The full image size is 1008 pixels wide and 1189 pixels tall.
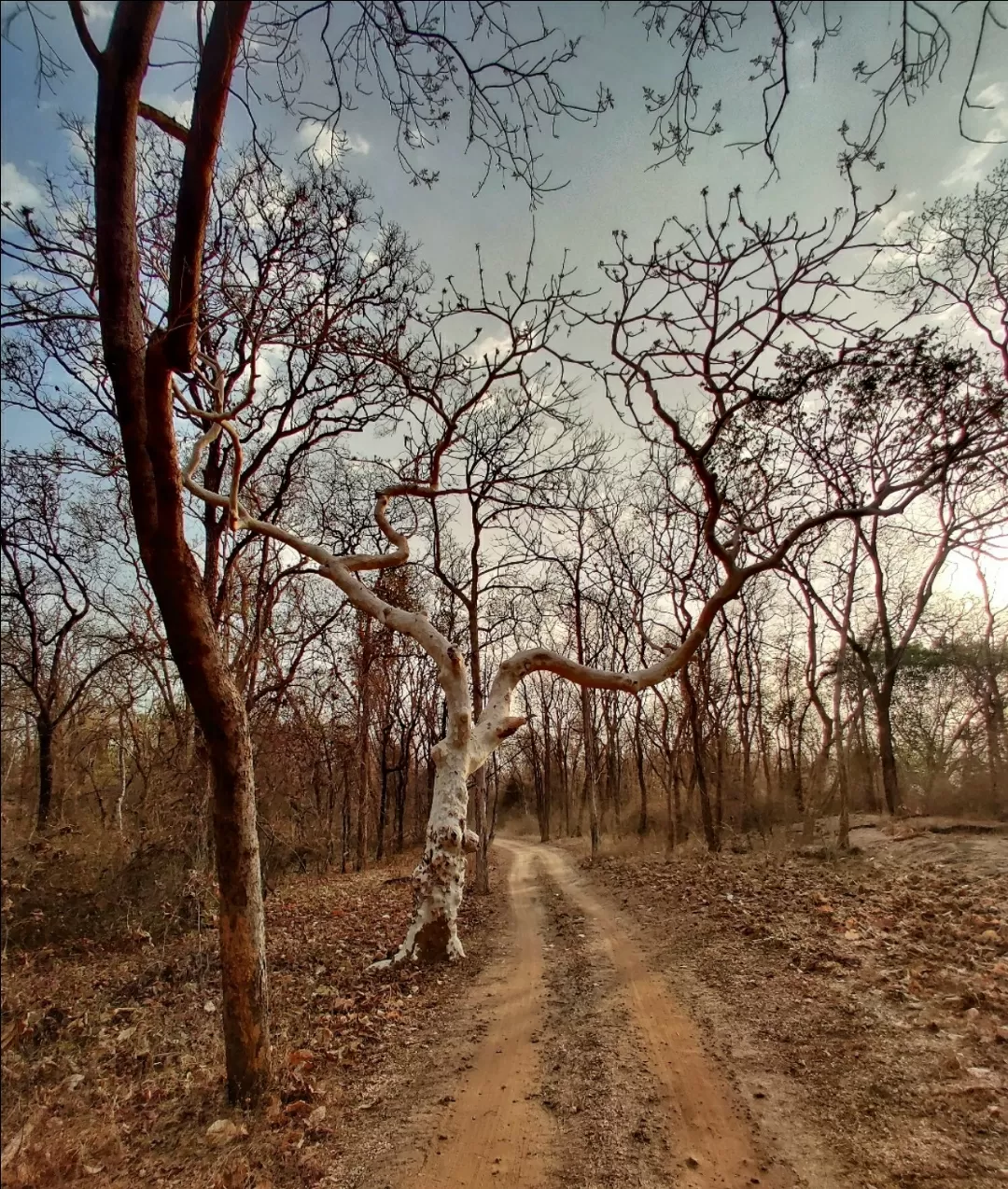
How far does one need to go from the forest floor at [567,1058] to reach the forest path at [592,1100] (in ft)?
0.06

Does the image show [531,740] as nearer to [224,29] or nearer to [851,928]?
[851,928]

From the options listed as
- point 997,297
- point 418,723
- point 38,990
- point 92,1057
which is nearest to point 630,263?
point 92,1057

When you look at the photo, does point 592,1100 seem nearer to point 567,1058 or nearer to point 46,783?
point 567,1058

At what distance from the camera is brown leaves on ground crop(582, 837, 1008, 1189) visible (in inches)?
129

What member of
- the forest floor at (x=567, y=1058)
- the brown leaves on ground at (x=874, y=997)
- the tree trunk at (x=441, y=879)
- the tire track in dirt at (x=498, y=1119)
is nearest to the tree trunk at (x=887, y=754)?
the brown leaves on ground at (x=874, y=997)

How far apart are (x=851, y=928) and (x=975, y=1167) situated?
12.1ft

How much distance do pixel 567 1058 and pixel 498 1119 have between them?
2.87ft

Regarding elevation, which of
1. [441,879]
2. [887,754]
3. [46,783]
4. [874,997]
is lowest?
[874,997]

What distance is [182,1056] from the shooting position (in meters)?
4.40

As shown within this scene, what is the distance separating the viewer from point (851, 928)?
250 inches

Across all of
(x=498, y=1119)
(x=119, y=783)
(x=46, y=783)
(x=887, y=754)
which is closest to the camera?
(x=498, y=1119)

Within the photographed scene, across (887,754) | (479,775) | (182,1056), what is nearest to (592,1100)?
(182,1056)

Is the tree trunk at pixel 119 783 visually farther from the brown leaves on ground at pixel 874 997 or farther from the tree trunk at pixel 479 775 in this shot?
the brown leaves on ground at pixel 874 997

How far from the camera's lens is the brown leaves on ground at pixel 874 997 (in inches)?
129
